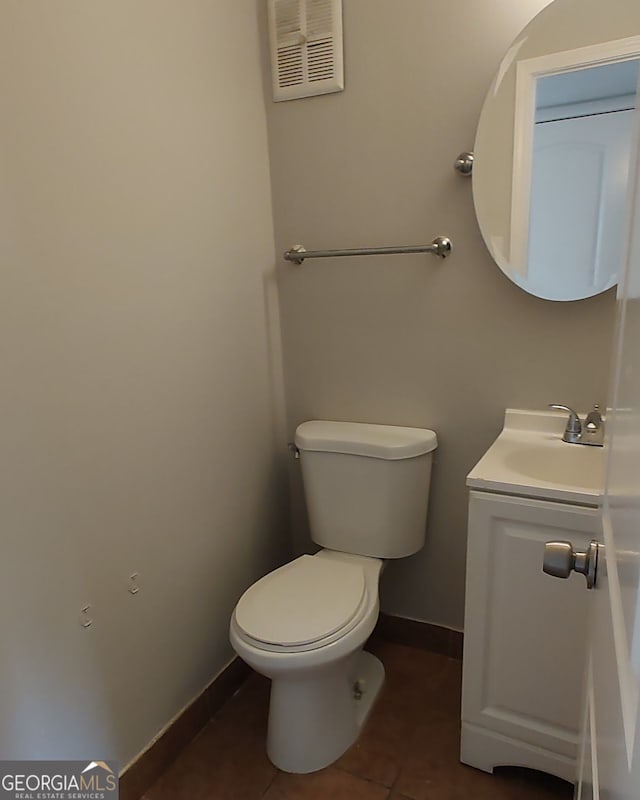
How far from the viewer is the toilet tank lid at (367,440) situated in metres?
1.63

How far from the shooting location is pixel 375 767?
4.89ft

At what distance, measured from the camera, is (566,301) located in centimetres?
147

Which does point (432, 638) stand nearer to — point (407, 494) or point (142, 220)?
point (407, 494)

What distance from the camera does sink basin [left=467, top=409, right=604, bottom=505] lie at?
3.99 ft

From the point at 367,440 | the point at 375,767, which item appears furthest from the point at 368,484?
the point at 375,767

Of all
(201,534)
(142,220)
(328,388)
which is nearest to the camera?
(142,220)

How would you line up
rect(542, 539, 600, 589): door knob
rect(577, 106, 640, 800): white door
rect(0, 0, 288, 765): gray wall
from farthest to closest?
rect(0, 0, 288, 765): gray wall
rect(542, 539, 600, 589): door knob
rect(577, 106, 640, 800): white door

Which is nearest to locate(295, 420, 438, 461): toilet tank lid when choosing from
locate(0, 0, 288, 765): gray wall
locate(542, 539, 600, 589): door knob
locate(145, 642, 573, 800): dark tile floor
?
locate(0, 0, 288, 765): gray wall

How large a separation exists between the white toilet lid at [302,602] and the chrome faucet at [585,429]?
699 mm

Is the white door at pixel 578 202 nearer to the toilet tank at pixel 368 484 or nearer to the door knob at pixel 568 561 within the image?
the toilet tank at pixel 368 484

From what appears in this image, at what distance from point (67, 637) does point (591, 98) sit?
175 centimetres

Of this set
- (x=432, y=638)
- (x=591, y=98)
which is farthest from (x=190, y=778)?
(x=591, y=98)

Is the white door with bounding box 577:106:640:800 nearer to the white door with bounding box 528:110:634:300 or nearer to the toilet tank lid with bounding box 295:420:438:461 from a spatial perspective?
the white door with bounding box 528:110:634:300

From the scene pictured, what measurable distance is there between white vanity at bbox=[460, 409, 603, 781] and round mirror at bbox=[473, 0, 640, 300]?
0.49m
